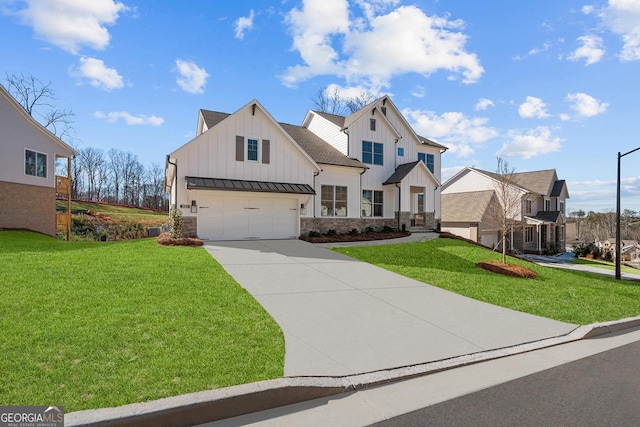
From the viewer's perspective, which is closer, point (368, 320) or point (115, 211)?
point (368, 320)

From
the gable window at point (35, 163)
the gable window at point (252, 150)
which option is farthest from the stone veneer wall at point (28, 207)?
the gable window at point (252, 150)

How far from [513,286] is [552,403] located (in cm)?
679

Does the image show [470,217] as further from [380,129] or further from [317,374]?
[317,374]

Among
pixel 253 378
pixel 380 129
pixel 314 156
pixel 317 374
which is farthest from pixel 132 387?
pixel 380 129

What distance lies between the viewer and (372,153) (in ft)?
71.6

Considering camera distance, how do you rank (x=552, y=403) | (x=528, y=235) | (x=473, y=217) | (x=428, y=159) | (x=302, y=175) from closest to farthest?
(x=552, y=403)
(x=302, y=175)
(x=428, y=159)
(x=473, y=217)
(x=528, y=235)

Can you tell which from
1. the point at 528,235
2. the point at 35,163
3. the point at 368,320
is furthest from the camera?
the point at 528,235

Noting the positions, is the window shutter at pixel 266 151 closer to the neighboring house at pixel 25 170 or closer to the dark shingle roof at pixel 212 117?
the dark shingle roof at pixel 212 117

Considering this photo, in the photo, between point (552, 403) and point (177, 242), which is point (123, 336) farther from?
point (177, 242)

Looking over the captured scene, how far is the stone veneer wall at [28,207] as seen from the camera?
17.5m

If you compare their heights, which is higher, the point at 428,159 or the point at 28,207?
the point at 428,159

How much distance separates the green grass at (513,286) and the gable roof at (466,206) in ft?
46.8

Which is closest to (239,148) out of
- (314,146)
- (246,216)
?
(246,216)

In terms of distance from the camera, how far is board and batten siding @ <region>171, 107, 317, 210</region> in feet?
50.4
